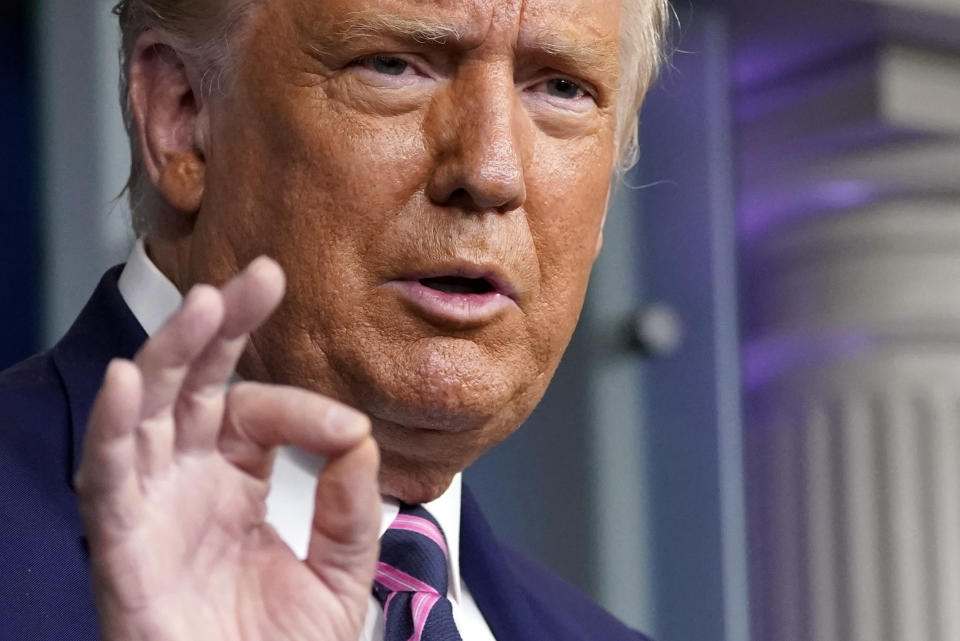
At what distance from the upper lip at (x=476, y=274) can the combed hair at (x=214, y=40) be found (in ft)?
0.82

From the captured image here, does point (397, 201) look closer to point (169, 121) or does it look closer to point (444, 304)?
point (444, 304)

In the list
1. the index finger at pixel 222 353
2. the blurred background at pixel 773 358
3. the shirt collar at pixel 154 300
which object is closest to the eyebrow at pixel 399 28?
the shirt collar at pixel 154 300

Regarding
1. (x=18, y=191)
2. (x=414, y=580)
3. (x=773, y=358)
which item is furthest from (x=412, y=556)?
(x=773, y=358)

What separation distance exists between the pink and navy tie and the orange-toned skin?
0.08m

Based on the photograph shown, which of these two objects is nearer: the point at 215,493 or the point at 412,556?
the point at 215,493

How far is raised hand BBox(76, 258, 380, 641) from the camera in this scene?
81 cm

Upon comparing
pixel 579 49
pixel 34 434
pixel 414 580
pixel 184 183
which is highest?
pixel 579 49

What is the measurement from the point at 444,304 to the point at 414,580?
25 centimetres

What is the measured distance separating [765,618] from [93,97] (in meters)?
1.24

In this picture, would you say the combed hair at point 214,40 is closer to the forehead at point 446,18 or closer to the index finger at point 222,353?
the forehead at point 446,18

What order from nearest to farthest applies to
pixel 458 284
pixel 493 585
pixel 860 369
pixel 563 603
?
pixel 458 284, pixel 493 585, pixel 563 603, pixel 860 369

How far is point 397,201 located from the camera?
129cm

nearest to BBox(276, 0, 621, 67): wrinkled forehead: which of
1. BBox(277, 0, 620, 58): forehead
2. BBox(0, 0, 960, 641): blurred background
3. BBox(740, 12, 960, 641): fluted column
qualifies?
BBox(277, 0, 620, 58): forehead

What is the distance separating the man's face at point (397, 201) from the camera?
128cm
